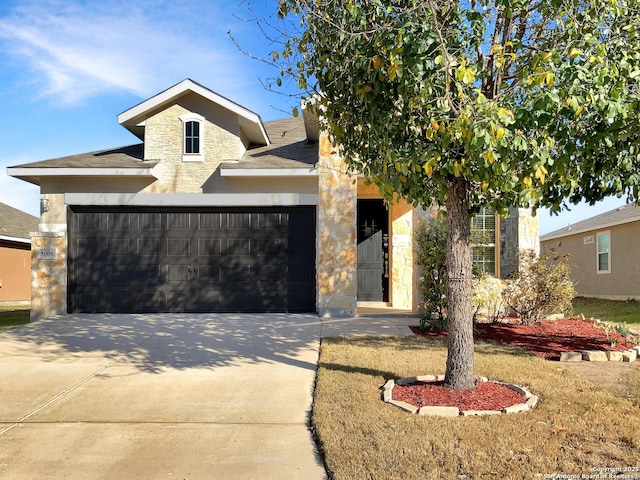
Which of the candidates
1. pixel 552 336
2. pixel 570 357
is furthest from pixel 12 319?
pixel 570 357

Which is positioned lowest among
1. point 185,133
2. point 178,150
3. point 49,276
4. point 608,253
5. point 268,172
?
point 49,276

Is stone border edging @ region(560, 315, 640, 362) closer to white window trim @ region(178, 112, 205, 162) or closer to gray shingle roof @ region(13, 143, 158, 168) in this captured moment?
white window trim @ region(178, 112, 205, 162)

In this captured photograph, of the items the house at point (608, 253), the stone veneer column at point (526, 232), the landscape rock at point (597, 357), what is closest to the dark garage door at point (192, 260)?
the stone veneer column at point (526, 232)

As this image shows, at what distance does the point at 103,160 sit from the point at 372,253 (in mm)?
7224

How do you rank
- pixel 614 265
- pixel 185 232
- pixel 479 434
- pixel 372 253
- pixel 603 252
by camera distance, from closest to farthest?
pixel 479 434, pixel 185 232, pixel 372 253, pixel 614 265, pixel 603 252

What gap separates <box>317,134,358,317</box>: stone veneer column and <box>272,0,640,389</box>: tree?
17.9ft

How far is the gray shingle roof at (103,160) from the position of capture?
11.9 meters

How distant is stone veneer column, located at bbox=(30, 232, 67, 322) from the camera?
11727 mm

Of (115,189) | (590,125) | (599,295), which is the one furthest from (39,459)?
(599,295)

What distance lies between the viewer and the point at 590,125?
4863 mm

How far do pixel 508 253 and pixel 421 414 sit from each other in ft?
22.2

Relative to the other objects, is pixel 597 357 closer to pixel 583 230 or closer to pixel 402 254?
pixel 402 254

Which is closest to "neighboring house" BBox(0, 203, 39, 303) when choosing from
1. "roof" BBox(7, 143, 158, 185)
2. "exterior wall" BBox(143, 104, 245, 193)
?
"roof" BBox(7, 143, 158, 185)

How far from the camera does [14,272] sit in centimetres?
2375
